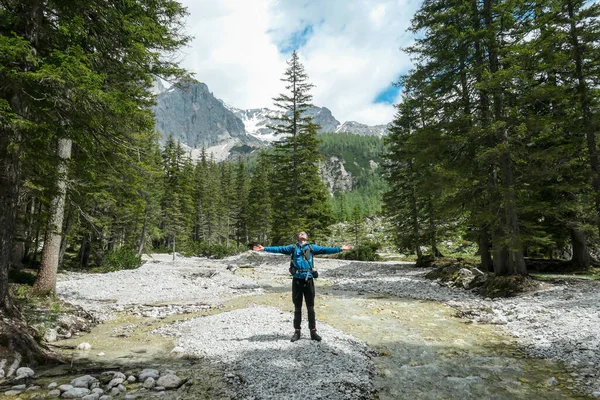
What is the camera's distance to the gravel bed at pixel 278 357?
478 centimetres

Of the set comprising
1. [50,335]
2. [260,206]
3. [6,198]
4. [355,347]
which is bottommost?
[355,347]

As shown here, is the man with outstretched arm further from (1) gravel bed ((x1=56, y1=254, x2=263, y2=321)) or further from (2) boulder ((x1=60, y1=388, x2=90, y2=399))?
(1) gravel bed ((x1=56, y1=254, x2=263, y2=321))

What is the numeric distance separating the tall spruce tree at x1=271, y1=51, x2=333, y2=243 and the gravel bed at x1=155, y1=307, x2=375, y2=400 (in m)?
20.2

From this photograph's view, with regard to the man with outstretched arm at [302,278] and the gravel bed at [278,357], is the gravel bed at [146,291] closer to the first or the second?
the gravel bed at [278,357]

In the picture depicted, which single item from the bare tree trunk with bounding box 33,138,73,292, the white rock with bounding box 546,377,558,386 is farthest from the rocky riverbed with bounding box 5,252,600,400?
the bare tree trunk with bounding box 33,138,73,292

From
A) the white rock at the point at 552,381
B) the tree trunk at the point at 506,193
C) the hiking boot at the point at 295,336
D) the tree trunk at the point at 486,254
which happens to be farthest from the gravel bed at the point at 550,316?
the hiking boot at the point at 295,336

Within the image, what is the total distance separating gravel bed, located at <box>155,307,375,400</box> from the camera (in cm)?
478

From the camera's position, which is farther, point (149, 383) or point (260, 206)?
point (260, 206)

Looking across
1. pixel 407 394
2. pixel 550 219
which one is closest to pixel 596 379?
pixel 407 394

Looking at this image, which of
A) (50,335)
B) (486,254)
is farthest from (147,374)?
(486,254)

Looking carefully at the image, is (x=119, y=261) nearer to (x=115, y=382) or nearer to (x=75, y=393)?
(x=115, y=382)

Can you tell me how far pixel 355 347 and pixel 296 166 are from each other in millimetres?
23534

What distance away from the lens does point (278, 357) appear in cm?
600

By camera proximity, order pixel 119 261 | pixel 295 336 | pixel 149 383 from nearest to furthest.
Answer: pixel 149 383, pixel 295 336, pixel 119 261
